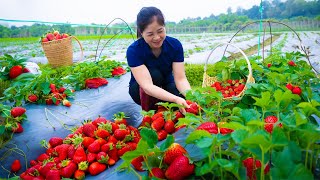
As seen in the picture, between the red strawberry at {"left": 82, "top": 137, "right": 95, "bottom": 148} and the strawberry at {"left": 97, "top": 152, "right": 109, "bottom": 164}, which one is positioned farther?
the red strawberry at {"left": 82, "top": 137, "right": 95, "bottom": 148}

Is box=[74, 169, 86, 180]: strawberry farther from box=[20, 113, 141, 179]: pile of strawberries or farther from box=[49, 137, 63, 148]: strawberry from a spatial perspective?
box=[49, 137, 63, 148]: strawberry

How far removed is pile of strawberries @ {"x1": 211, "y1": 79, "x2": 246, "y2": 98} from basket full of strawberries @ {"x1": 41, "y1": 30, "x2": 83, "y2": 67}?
3274 millimetres

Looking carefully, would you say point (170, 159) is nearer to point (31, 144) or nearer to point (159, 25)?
point (159, 25)

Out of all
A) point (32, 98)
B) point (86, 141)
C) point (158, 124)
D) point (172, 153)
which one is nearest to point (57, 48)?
point (32, 98)

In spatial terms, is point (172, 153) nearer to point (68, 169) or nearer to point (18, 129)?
point (68, 169)

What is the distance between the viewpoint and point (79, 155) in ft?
5.71

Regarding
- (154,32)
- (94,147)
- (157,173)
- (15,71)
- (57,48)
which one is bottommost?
(94,147)

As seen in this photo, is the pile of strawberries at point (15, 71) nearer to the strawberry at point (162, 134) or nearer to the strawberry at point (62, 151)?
the strawberry at point (62, 151)

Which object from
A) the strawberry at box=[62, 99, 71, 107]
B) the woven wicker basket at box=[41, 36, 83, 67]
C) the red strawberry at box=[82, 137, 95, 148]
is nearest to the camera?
the red strawberry at box=[82, 137, 95, 148]

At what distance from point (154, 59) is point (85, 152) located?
946 mm

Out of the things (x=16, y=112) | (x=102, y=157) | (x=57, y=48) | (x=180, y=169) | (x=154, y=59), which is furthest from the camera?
(x=57, y=48)

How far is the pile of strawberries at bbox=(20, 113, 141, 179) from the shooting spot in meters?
1.67

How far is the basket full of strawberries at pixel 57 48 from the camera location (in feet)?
16.0

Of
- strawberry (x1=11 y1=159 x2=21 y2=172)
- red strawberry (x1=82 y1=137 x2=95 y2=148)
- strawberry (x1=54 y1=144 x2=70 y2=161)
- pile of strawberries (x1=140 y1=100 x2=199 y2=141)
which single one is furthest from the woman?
strawberry (x1=11 y1=159 x2=21 y2=172)
